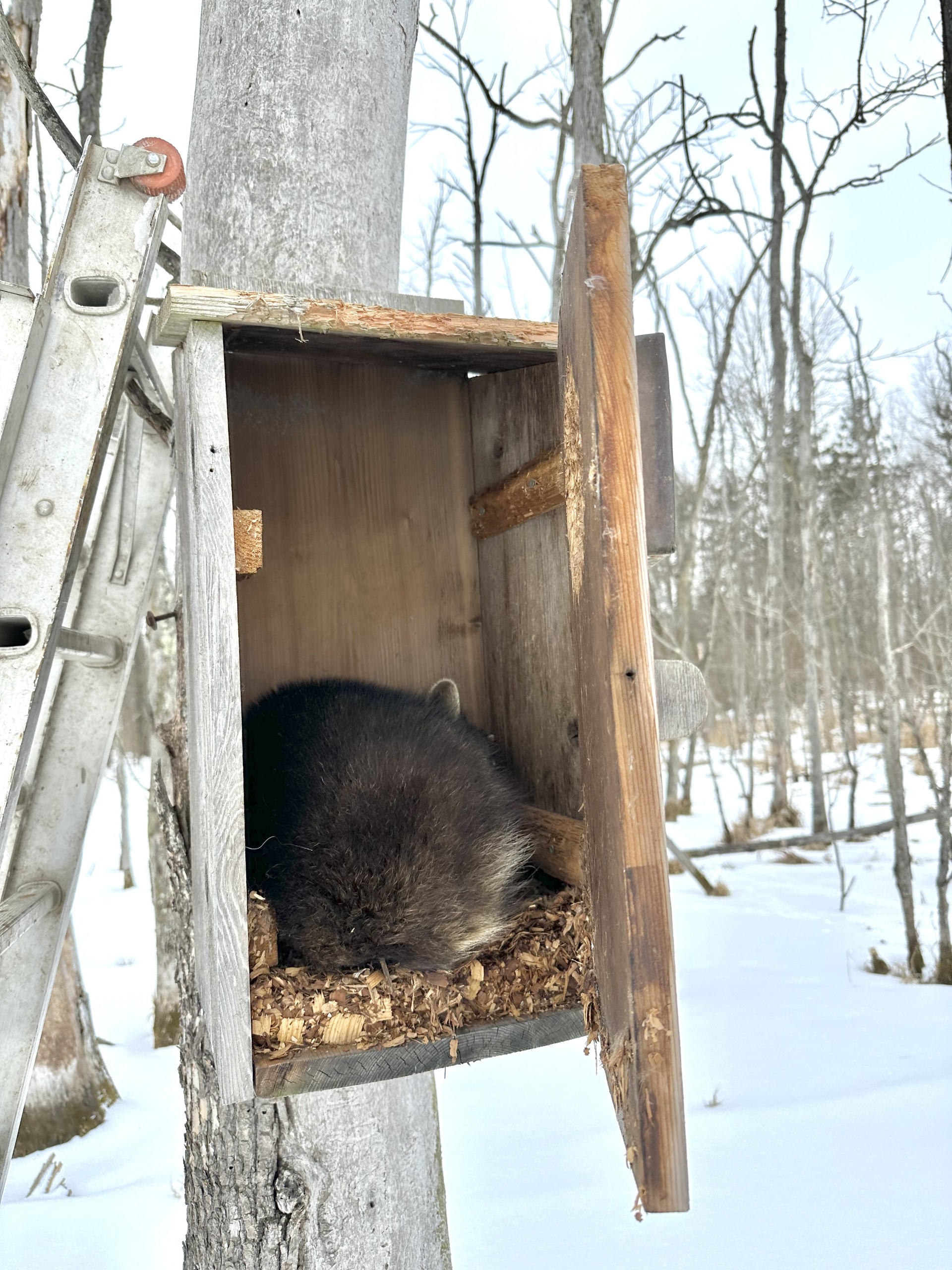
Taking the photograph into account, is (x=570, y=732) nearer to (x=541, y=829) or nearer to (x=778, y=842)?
(x=541, y=829)

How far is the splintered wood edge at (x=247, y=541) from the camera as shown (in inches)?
64.9

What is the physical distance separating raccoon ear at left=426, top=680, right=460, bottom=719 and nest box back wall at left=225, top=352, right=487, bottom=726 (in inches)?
10.5

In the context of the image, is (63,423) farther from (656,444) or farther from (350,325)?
(656,444)

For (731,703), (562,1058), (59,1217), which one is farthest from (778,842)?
(731,703)

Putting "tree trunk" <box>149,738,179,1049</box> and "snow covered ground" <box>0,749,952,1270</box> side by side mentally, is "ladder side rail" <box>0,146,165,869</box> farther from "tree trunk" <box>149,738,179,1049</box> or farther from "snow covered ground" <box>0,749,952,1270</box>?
"tree trunk" <box>149,738,179,1049</box>

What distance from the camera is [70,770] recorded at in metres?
2.09

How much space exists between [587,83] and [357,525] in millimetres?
3814

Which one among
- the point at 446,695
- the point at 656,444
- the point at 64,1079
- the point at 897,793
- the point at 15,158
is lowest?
the point at 64,1079

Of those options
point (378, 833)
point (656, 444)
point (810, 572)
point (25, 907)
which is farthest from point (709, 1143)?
point (810, 572)

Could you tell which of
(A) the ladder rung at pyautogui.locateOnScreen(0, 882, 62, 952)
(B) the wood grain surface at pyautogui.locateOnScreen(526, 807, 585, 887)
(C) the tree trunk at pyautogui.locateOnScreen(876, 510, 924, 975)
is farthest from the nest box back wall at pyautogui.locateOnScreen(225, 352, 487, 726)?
(C) the tree trunk at pyautogui.locateOnScreen(876, 510, 924, 975)

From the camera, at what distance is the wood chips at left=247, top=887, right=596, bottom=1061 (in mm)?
1529

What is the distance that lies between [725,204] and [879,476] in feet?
8.16

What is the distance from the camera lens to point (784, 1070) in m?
4.70

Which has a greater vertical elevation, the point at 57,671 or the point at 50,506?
the point at 50,506
